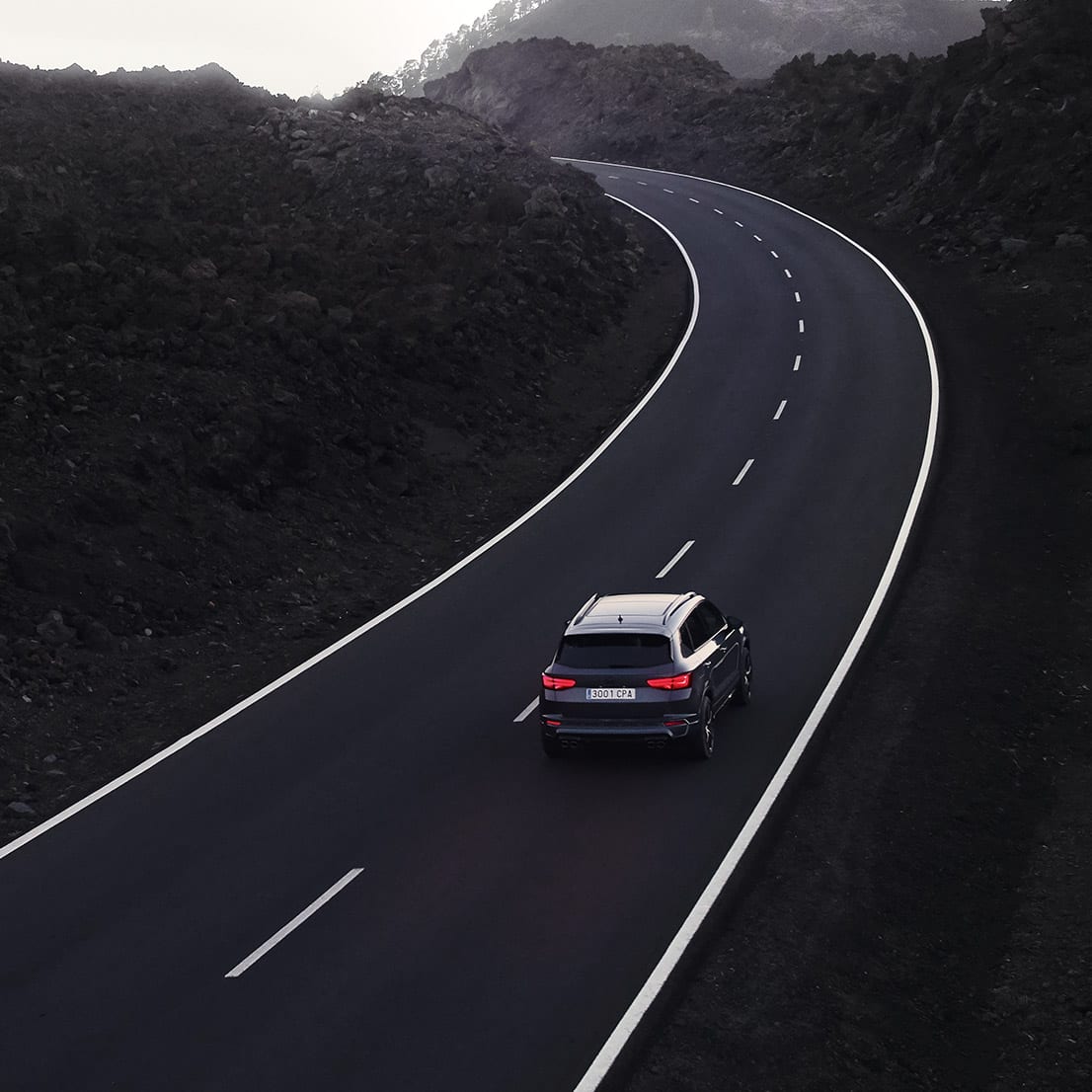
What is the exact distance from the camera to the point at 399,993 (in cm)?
1071

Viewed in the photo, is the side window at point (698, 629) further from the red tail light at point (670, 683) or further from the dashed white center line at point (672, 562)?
the dashed white center line at point (672, 562)

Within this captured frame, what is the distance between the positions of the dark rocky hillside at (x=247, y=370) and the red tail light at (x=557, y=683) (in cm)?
560

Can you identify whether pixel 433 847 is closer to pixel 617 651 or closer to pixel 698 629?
pixel 617 651

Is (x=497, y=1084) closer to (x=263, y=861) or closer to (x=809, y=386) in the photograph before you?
(x=263, y=861)

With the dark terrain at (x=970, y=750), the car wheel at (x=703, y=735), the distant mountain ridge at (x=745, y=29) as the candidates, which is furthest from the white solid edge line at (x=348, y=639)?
the distant mountain ridge at (x=745, y=29)

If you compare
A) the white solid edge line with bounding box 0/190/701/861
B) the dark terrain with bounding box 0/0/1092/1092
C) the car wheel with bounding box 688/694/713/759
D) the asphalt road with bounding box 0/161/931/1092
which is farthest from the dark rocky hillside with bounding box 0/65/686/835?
the car wheel with bounding box 688/694/713/759

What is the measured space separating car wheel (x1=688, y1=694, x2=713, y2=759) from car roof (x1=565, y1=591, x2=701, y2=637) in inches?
39.8

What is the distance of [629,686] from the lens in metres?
15.0

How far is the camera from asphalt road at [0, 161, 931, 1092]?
33.3 feet

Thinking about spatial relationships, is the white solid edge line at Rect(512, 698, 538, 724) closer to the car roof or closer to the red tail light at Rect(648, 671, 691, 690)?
the car roof

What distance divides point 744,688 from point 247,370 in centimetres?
1443

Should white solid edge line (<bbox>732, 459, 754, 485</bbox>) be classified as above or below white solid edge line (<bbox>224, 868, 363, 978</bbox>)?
below

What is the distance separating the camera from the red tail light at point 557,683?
15117 millimetres

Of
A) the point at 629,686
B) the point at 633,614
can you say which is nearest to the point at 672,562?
the point at 633,614
